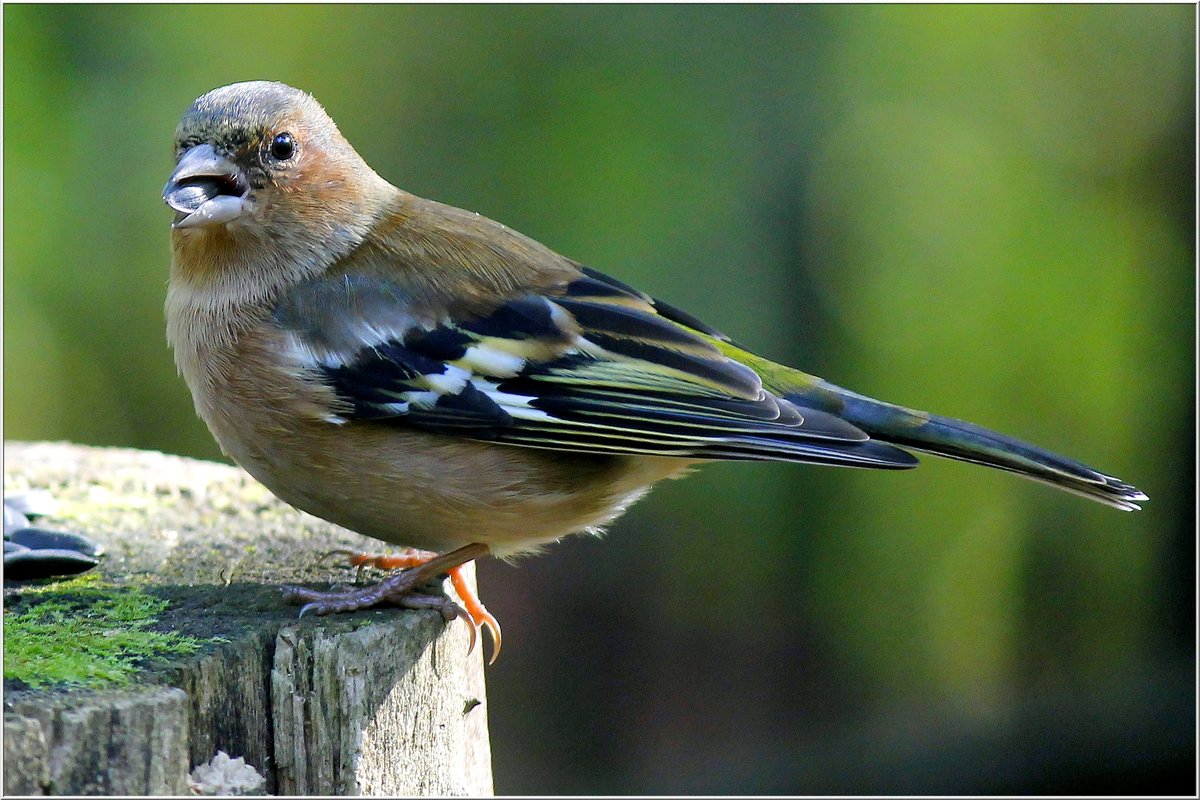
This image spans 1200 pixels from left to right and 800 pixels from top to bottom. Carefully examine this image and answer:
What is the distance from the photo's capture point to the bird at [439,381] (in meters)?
3.31

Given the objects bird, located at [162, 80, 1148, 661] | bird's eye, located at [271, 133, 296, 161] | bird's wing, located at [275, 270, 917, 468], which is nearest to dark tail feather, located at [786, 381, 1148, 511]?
bird, located at [162, 80, 1148, 661]

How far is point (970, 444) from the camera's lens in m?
3.34

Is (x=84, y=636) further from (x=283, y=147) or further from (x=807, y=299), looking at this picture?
(x=807, y=299)

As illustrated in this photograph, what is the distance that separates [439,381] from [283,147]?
906mm

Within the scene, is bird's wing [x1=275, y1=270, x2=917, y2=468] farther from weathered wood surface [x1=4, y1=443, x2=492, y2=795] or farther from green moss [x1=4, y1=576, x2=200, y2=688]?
green moss [x1=4, y1=576, x2=200, y2=688]

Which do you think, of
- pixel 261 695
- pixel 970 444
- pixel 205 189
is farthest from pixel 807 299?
pixel 261 695

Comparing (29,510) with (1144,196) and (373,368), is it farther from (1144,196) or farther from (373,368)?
(1144,196)

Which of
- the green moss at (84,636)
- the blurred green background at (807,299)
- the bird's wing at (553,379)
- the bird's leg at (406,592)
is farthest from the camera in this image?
the blurred green background at (807,299)

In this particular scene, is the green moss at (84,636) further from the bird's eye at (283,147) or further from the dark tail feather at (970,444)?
the dark tail feather at (970,444)

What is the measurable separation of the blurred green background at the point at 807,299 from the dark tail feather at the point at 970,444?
425 cm

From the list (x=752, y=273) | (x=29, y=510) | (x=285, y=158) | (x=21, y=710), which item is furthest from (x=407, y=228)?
(x=752, y=273)

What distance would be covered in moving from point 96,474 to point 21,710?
221 cm

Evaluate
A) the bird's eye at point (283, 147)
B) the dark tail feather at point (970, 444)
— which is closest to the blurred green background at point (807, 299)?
the bird's eye at point (283, 147)

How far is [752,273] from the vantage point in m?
7.83
